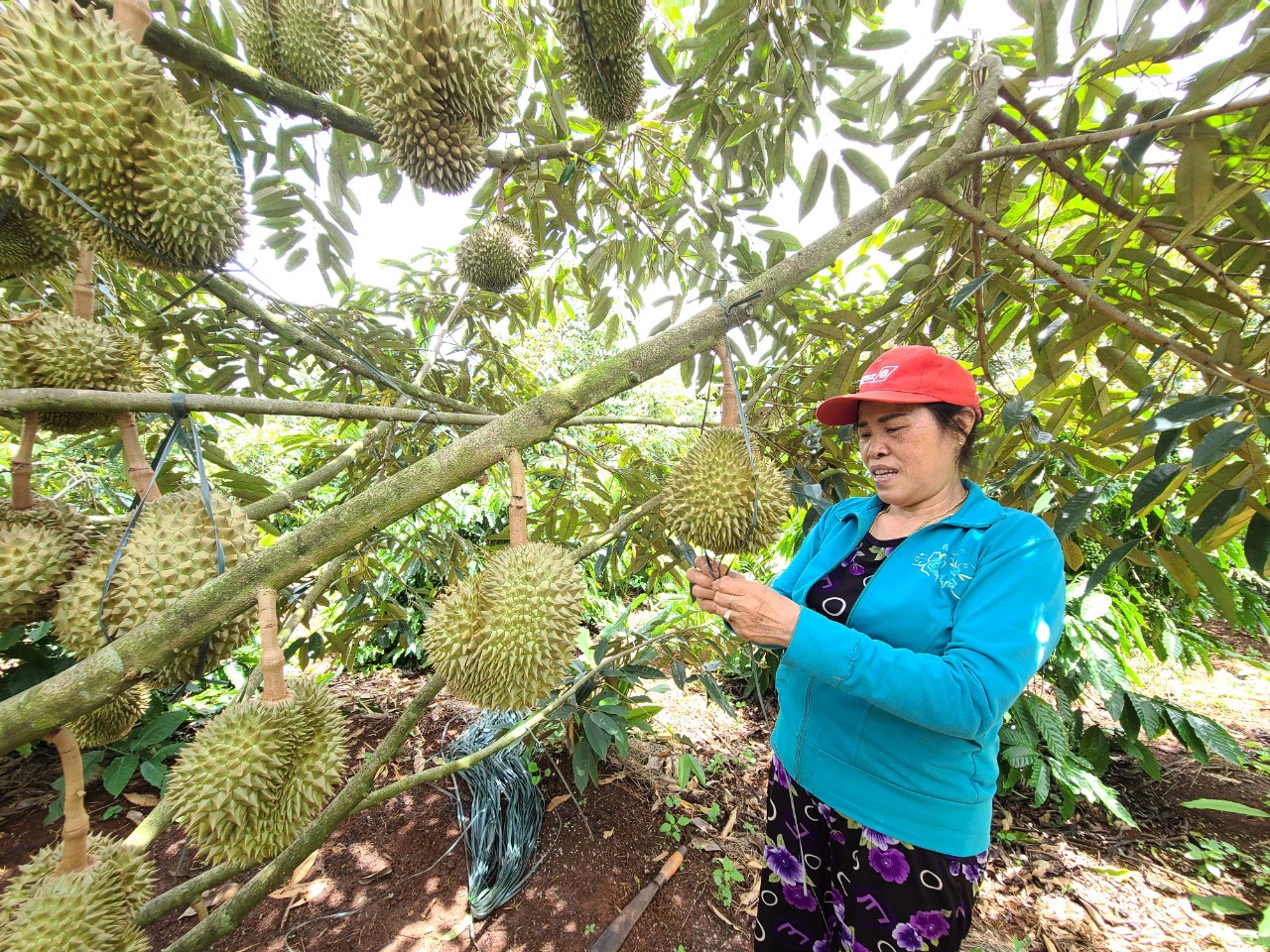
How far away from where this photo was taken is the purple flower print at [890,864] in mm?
1438

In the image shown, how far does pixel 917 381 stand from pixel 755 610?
2.54 ft

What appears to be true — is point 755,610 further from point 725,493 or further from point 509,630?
point 509,630

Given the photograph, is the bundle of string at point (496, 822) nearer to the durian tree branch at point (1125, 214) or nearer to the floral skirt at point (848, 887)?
the floral skirt at point (848, 887)

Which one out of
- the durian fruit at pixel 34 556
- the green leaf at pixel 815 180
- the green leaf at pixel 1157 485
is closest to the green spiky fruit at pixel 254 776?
the durian fruit at pixel 34 556

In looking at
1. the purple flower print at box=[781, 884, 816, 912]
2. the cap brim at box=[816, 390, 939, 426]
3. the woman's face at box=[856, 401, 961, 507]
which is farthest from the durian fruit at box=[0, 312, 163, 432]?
the purple flower print at box=[781, 884, 816, 912]

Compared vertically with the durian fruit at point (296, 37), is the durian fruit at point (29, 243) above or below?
below

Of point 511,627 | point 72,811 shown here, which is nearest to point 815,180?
point 511,627

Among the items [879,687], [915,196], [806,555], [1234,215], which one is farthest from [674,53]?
[879,687]

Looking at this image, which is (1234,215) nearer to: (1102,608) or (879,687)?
(879,687)

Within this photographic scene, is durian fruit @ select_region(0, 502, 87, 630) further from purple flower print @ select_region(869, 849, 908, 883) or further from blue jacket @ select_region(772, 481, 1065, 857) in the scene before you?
purple flower print @ select_region(869, 849, 908, 883)

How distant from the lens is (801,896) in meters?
1.79

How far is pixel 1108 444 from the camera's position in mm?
1645

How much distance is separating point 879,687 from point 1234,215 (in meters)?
1.59

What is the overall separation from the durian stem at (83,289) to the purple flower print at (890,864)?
2268mm
